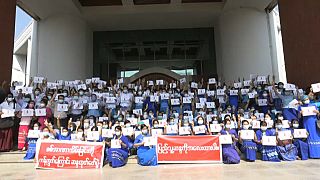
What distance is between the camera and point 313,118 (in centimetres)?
815

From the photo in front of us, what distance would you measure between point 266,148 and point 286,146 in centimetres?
56

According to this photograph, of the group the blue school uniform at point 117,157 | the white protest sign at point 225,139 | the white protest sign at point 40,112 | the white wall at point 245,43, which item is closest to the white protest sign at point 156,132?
the blue school uniform at point 117,157

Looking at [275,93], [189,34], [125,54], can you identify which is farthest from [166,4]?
[275,93]

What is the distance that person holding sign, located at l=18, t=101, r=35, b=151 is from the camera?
341 inches

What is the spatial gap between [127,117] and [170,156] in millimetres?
2478

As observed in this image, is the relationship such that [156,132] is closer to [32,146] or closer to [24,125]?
[32,146]

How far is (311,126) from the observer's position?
809 cm

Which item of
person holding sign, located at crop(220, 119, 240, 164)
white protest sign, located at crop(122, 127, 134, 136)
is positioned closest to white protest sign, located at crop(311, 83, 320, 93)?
person holding sign, located at crop(220, 119, 240, 164)

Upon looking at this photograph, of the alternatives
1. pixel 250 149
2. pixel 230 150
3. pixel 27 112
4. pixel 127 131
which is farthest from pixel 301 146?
pixel 27 112

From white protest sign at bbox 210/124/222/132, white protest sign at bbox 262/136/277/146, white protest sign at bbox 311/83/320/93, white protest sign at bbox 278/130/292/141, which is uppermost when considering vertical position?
white protest sign at bbox 311/83/320/93

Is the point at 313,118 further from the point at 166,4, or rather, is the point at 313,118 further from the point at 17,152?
the point at 166,4

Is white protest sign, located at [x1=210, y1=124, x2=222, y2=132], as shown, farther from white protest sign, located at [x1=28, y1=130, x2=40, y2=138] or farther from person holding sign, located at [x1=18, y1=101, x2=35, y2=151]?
person holding sign, located at [x1=18, y1=101, x2=35, y2=151]

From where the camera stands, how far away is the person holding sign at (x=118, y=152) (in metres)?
7.31

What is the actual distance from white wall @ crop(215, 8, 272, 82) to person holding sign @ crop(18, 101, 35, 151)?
35.0 ft
